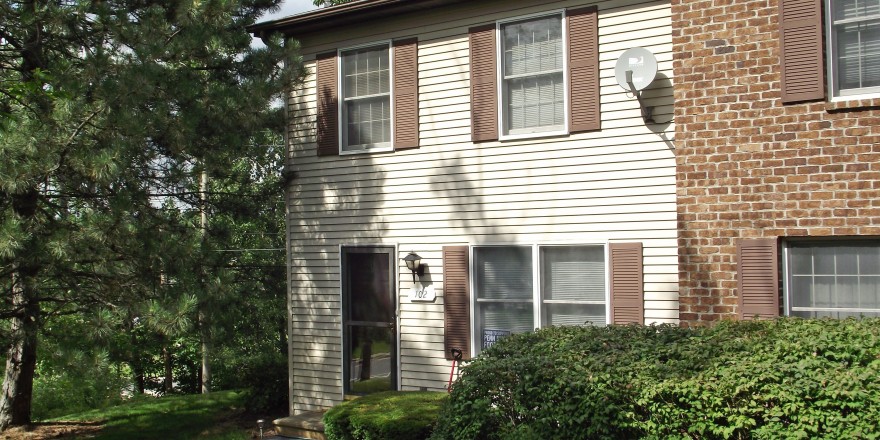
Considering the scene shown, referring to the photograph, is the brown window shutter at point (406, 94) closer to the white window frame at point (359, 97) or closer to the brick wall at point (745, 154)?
the white window frame at point (359, 97)

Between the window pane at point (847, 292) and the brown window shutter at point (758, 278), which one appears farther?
the brown window shutter at point (758, 278)

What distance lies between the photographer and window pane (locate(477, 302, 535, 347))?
984 cm

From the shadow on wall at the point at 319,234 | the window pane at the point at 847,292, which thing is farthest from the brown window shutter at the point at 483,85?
the window pane at the point at 847,292

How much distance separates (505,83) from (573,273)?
7.97 ft

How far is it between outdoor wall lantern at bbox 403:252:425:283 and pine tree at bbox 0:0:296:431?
9.49 ft

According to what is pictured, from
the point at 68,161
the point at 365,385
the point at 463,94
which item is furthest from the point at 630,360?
the point at 68,161

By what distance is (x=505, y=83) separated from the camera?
10.0m

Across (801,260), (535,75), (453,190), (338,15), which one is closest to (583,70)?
(535,75)

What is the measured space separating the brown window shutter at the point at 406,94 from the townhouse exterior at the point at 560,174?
3cm

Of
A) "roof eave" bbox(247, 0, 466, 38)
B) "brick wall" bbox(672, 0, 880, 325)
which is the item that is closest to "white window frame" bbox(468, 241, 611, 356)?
"brick wall" bbox(672, 0, 880, 325)

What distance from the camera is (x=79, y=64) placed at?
9.91 meters

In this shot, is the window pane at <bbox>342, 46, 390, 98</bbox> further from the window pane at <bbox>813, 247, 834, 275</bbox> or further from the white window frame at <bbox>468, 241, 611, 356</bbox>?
the window pane at <bbox>813, 247, 834, 275</bbox>

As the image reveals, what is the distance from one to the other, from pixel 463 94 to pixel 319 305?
143 inches

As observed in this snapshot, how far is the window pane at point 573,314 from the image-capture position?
9328mm
